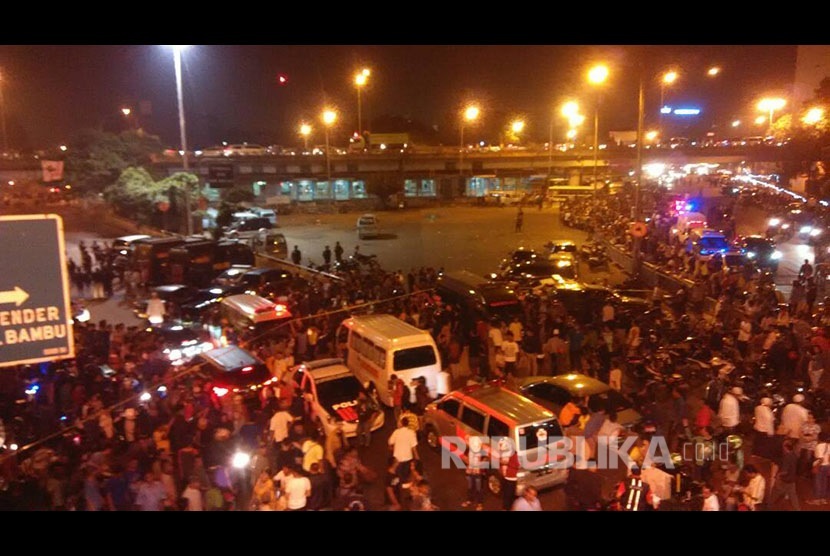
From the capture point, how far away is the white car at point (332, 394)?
9.40 m

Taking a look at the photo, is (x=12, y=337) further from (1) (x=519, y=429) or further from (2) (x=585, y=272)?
(2) (x=585, y=272)

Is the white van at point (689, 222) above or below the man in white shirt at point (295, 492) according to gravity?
above

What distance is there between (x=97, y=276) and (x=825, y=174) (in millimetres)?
30389

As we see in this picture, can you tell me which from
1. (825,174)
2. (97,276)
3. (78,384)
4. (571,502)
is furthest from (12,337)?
(825,174)

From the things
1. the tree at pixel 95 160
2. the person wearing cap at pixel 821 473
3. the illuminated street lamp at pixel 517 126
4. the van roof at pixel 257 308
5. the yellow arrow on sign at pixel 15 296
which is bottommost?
the person wearing cap at pixel 821 473

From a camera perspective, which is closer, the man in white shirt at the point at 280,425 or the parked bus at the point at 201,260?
the man in white shirt at the point at 280,425

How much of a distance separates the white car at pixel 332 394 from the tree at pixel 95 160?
36.4 metres

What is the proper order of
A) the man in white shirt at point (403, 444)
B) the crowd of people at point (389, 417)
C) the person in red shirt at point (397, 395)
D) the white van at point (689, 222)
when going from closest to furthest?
the crowd of people at point (389, 417) → the man in white shirt at point (403, 444) → the person in red shirt at point (397, 395) → the white van at point (689, 222)

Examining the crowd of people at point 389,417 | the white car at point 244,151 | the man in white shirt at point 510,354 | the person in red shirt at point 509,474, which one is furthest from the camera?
the white car at point 244,151

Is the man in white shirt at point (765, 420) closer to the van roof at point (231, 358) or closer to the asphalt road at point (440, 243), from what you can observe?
the asphalt road at point (440, 243)

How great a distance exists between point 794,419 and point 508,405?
3.55 metres

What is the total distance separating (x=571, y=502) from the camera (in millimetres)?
7195

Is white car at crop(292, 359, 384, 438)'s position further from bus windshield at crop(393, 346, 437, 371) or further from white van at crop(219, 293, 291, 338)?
white van at crop(219, 293, 291, 338)

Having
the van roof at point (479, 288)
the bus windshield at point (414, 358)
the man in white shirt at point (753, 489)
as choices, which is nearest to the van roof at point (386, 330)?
the bus windshield at point (414, 358)
